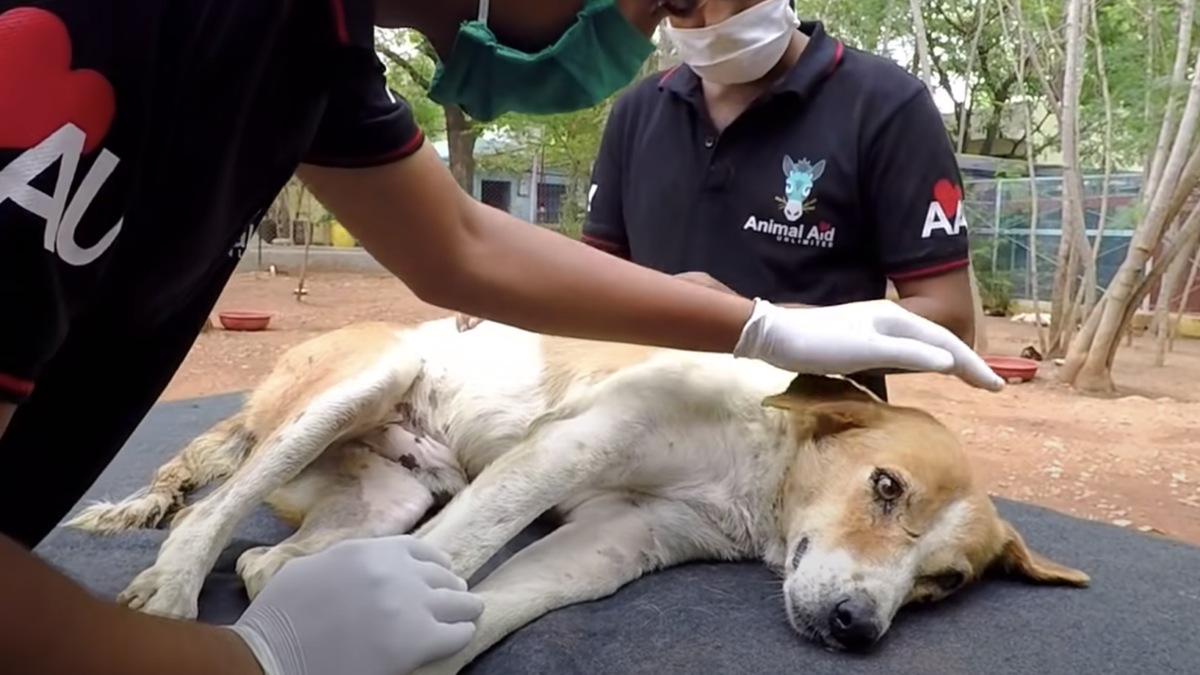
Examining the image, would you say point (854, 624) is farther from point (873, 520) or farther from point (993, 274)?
point (993, 274)

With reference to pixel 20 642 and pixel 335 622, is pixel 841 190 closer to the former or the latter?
pixel 335 622

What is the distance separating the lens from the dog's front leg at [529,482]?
150 cm

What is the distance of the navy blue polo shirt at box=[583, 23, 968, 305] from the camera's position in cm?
210

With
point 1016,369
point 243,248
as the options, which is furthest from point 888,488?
point 1016,369

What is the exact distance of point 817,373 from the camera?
1.69 metres

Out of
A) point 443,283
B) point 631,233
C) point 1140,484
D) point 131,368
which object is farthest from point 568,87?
point 1140,484

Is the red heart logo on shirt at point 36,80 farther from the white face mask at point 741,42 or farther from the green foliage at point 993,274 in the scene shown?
the green foliage at point 993,274

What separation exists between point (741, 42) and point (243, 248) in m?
1.26

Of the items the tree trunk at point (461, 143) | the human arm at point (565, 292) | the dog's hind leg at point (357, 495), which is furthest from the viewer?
the tree trunk at point (461, 143)

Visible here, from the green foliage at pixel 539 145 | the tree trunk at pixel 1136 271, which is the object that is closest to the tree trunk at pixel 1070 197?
the tree trunk at pixel 1136 271

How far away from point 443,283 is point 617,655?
1.72ft

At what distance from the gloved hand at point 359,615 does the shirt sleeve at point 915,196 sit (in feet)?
3.81

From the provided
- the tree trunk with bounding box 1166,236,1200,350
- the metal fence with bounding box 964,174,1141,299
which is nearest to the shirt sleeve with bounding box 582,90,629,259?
the metal fence with bounding box 964,174,1141,299

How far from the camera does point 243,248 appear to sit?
43.8 inches
